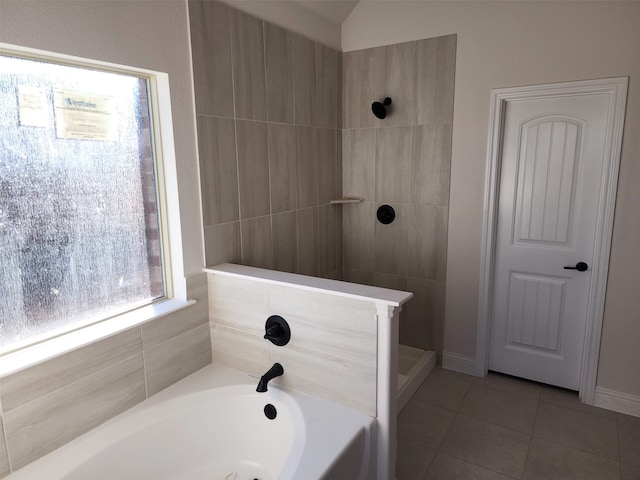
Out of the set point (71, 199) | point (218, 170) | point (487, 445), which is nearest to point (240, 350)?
point (218, 170)

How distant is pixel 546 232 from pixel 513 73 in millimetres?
1054

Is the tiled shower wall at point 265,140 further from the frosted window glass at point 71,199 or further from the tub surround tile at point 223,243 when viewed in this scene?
the frosted window glass at point 71,199

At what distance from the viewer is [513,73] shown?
8.92ft

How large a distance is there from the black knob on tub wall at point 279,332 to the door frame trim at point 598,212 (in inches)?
64.0

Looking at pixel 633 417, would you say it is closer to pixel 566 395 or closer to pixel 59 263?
pixel 566 395

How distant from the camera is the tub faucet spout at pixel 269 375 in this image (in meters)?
2.05

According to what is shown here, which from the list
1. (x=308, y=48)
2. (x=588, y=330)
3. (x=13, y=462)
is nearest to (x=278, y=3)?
(x=308, y=48)

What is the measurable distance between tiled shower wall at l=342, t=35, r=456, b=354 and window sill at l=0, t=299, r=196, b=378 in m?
1.69

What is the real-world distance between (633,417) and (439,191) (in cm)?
186

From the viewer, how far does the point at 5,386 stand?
60.3 inches

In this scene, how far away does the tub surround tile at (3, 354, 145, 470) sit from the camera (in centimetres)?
160

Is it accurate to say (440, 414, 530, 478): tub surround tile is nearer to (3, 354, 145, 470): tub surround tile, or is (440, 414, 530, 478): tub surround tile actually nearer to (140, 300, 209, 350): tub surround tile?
(140, 300, 209, 350): tub surround tile

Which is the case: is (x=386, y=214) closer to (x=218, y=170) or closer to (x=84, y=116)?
(x=218, y=170)

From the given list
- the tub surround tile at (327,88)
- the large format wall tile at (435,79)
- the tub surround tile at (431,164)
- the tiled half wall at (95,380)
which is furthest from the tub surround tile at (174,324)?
the large format wall tile at (435,79)
